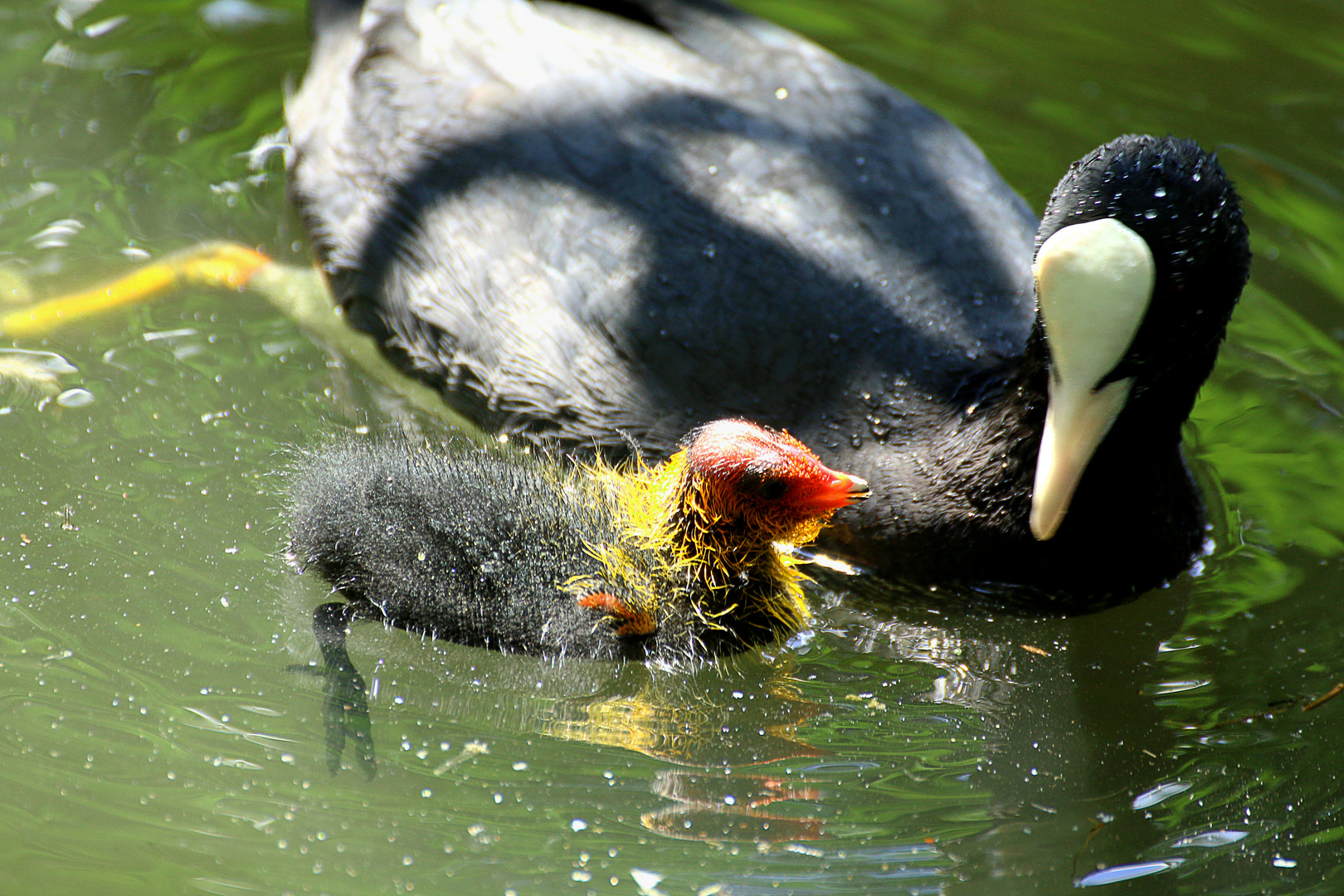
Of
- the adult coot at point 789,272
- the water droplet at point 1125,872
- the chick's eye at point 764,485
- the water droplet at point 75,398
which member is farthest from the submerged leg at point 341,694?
the water droplet at point 1125,872

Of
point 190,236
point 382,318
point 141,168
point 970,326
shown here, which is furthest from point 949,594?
point 141,168

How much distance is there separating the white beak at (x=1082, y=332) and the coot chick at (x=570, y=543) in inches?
17.7

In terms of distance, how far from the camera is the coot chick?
2.90 m

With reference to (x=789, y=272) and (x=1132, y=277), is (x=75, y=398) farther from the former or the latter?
(x=1132, y=277)

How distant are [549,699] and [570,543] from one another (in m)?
0.36

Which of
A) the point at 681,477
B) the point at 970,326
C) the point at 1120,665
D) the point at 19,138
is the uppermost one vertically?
the point at 970,326

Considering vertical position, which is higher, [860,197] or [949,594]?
[860,197]

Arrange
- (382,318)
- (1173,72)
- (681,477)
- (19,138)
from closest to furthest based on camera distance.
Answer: (681,477)
(382,318)
(19,138)
(1173,72)

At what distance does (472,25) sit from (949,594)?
2267mm

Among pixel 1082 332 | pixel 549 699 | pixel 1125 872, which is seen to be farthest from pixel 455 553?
pixel 1125 872

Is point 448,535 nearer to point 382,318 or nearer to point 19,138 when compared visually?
point 382,318

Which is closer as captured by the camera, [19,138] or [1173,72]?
[19,138]

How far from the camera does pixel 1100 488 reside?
3023 millimetres

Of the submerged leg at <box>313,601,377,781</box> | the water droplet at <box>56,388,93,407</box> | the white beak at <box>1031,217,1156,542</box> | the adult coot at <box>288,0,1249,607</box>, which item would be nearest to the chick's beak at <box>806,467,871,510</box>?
the adult coot at <box>288,0,1249,607</box>
